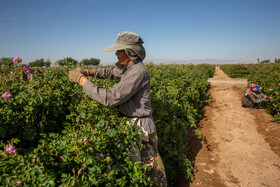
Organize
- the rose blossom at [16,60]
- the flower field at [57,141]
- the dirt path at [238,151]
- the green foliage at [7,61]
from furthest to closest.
→ 1. the dirt path at [238,151]
2. the green foliage at [7,61]
3. the rose blossom at [16,60]
4. the flower field at [57,141]

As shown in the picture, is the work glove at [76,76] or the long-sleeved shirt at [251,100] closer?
the work glove at [76,76]

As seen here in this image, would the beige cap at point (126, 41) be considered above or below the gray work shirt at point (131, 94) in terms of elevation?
above

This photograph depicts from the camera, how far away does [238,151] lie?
4.77 m

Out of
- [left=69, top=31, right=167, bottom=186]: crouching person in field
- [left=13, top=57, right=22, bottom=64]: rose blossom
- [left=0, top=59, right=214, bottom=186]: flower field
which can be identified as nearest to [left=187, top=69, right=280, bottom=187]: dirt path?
[left=69, top=31, right=167, bottom=186]: crouching person in field

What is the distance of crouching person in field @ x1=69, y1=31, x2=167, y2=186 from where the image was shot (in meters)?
1.87

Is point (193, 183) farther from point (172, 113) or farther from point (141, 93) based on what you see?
point (141, 93)

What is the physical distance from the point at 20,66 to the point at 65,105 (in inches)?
26.5

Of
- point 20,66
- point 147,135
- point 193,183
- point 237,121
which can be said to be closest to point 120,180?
point 147,135

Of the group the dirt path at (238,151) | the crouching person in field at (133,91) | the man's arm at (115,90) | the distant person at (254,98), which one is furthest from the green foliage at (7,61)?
the distant person at (254,98)

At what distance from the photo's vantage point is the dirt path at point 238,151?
3.76 m

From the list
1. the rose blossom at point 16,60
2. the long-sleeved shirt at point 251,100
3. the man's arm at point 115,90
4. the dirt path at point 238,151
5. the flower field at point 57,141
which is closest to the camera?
the flower field at point 57,141

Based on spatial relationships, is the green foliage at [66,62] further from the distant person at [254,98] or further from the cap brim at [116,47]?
the distant person at [254,98]

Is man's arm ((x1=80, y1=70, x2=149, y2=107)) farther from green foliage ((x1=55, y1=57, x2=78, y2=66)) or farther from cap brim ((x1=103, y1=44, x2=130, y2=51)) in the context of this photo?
green foliage ((x1=55, y1=57, x2=78, y2=66))

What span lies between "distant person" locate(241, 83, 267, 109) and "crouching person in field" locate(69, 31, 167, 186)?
7004 millimetres
